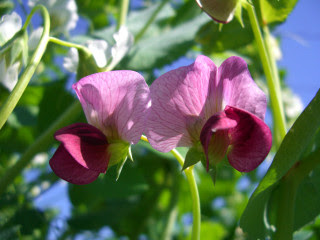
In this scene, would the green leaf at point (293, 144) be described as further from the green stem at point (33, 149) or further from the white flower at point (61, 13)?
the white flower at point (61, 13)

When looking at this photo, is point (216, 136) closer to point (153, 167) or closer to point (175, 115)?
point (175, 115)

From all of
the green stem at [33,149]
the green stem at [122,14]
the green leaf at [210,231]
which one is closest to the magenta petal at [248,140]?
the green stem at [33,149]

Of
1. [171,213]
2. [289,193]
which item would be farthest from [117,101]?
[171,213]

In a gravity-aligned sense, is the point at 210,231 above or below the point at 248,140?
below

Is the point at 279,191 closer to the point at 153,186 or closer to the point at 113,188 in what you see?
the point at 113,188

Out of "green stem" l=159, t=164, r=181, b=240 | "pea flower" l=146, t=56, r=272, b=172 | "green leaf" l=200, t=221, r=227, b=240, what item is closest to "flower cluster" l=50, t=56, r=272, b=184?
"pea flower" l=146, t=56, r=272, b=172

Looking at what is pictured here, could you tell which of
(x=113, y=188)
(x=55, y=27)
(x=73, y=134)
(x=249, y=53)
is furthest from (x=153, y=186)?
(x=73, y=134)

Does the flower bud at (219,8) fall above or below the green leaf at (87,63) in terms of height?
above
